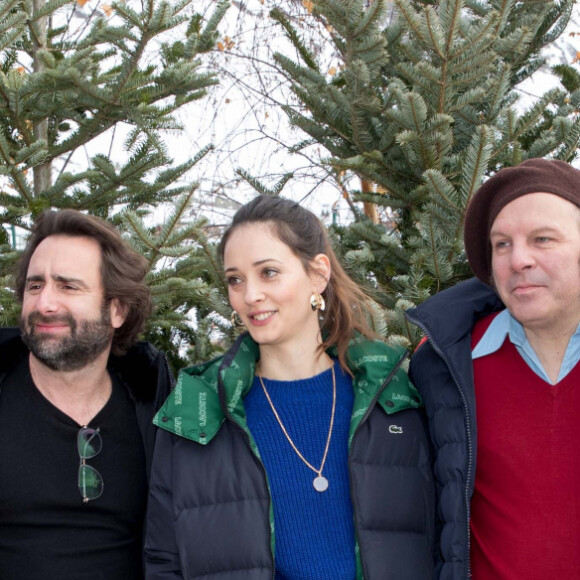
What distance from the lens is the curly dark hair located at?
297cm

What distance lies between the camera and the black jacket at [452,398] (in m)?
2.21

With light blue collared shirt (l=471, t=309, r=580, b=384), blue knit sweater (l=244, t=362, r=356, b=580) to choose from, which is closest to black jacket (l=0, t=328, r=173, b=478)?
blue knit sweater (l=244, t=362, r=356, b=580)

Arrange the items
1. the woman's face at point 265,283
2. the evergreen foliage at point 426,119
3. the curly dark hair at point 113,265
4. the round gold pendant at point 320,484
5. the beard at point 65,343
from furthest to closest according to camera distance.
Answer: the evergreen foliage at point 426,119 → the curly dark hair at point 113,265 → the beard at point 65,343 → the woman's face at point 265,283 → the round gold pendant at point 320,484

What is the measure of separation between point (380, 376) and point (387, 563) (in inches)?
25.1

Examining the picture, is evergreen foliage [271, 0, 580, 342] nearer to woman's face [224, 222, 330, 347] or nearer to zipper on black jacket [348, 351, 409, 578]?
zipper on black jacket [348, 351, 409, 578]

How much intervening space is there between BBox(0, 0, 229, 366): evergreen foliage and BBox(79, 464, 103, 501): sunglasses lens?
1.03 m

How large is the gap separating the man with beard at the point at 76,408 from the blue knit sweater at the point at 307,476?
2.13 ft

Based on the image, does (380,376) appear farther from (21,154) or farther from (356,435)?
(21,154)

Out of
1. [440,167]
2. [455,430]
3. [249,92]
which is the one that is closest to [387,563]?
[455,430]

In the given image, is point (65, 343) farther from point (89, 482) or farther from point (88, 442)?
point (89, 482)

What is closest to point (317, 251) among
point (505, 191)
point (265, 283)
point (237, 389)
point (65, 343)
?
point (265, 283)

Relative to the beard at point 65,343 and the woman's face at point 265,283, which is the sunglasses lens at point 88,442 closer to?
the beard at point 65,343

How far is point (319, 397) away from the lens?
2537 millimetres

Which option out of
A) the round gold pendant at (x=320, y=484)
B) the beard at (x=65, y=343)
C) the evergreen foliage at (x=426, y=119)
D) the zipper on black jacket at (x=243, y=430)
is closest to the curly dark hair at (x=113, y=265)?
the beard at (x=65, y=343)
